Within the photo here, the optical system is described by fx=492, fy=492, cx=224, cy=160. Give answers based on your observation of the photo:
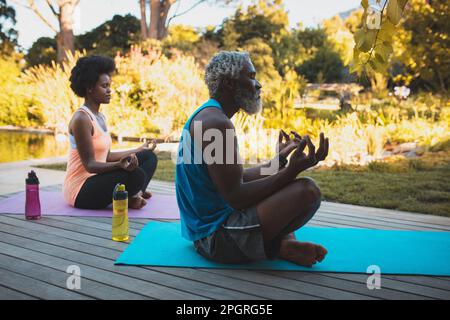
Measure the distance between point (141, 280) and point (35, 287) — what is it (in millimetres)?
431

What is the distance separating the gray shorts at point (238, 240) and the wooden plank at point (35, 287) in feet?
2.16

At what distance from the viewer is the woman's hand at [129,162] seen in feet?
10.7

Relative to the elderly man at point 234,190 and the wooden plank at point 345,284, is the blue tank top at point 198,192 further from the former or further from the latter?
the wooden plank at point 345,284

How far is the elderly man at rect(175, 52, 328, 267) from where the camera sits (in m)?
2.18

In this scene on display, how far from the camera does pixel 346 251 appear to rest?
262cm

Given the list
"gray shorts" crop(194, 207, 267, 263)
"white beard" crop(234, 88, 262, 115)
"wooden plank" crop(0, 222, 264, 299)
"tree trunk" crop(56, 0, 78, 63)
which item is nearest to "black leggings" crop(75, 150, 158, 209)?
"wooden plank" crop(0, 222, 264, 299)

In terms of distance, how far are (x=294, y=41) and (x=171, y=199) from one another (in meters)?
15.4

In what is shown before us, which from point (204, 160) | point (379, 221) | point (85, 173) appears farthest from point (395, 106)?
point (204, 160)

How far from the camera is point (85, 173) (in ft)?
11.5

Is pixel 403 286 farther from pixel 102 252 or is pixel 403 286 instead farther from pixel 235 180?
pixel 102 252

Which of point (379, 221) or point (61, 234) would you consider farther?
point (379, 221)

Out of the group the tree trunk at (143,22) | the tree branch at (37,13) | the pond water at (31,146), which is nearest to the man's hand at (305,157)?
the pond water at (31,146)

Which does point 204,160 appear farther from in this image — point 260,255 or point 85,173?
point 85,173
